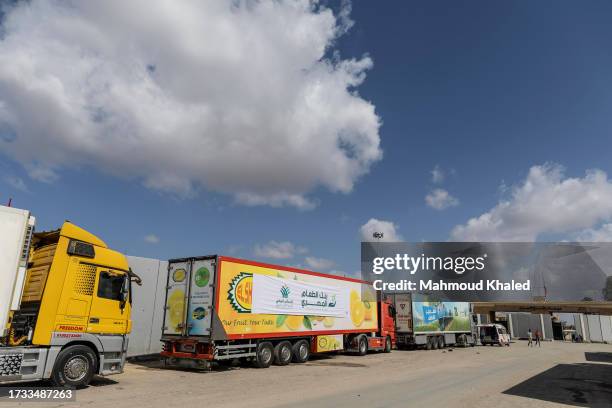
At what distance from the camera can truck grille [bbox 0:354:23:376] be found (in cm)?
960

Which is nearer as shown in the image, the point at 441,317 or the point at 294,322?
the point at 294,322

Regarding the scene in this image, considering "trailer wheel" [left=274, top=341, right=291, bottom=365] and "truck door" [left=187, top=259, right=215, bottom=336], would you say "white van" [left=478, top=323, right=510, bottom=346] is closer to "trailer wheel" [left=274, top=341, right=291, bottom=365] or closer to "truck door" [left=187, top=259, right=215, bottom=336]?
"trailer wheel" [left=274, top=341, right=291, bottom=365]

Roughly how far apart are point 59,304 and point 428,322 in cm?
2560

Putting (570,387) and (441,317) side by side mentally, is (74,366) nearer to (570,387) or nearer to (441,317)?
(570,387)

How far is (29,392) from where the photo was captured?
10.2 m

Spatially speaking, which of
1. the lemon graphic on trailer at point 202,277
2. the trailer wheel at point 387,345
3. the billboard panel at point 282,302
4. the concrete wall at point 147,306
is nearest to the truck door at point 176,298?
the lemon graphic on trailer at point 202,277

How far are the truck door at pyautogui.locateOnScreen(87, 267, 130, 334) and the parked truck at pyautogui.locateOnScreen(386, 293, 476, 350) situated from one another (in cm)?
2016

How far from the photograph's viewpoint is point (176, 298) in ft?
53.8

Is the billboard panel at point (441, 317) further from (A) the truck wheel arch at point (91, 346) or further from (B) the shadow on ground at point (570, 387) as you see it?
(A) the truck wheel arch at point (91, 346)

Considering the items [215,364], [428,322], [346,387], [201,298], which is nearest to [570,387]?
[346,387]

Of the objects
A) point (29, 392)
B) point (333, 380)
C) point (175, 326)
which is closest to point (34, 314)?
point (29, 392)

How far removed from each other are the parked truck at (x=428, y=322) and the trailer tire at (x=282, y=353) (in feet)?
40.7

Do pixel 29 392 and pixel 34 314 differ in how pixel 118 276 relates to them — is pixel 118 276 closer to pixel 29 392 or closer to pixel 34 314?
pixel 34 314

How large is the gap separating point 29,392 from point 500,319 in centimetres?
6065
